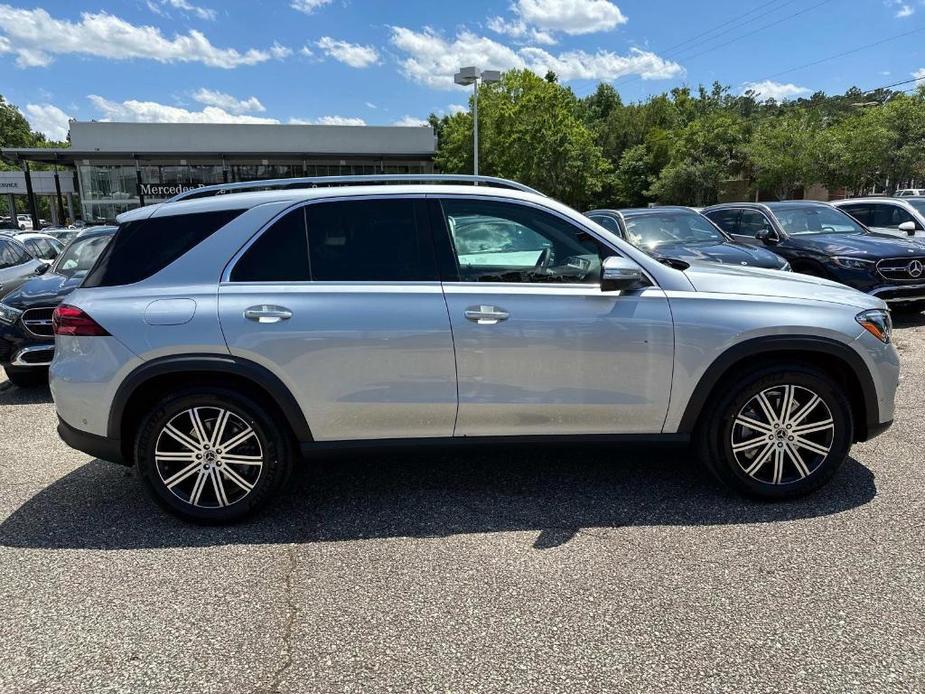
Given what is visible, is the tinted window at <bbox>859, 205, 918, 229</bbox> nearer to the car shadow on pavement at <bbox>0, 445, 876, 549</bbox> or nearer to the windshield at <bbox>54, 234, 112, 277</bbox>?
the car shadow on pavement at <bbox>0, 445, 876, 549</bbox>

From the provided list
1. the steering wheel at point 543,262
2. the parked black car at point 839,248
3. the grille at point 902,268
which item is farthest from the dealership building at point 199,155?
the steering wheel at point 543,262

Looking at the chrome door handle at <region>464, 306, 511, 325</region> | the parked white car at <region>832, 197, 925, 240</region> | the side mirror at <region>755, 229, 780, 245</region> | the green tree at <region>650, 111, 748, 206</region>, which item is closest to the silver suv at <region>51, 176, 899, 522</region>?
the chrome door handle at <region>464, 306, 511, 325</region>

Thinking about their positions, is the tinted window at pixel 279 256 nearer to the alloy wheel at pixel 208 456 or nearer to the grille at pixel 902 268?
the alloy wheel at pixel 208 456

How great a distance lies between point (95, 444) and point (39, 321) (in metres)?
3.89

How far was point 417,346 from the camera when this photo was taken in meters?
3.40

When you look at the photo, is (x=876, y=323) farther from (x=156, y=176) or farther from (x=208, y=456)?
(x=156, y=176)

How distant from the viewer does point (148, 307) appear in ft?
11.1

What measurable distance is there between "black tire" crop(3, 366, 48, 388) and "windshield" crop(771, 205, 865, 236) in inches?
400

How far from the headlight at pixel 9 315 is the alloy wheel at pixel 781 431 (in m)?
6.69

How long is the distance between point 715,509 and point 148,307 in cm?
327

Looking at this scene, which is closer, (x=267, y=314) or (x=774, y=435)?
(x=267, y=314)

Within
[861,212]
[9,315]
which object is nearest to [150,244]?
[9,315]

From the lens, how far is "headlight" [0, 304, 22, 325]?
652 centimetres

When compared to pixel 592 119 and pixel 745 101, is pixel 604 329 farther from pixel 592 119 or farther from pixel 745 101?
pixel 745 101
